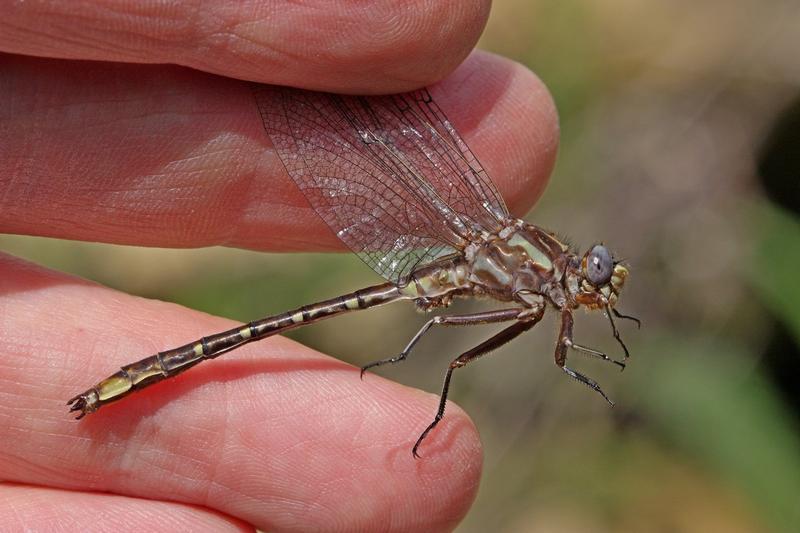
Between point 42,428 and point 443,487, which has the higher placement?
point 443,487

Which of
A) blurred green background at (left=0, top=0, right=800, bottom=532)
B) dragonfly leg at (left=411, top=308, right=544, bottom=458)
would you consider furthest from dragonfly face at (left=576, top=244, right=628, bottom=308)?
blurred green background at (left=0, top=0, right=800, bottom=532)

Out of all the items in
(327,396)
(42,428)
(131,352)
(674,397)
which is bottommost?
(42,428)

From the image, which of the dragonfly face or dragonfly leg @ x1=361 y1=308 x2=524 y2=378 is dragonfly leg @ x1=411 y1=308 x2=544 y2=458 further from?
the dragonfly face

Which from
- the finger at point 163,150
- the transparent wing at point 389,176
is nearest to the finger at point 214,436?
the finger at point 163,150

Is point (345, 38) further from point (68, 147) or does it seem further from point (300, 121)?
point (68, 147)

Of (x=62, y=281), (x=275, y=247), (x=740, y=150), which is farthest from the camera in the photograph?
(x=740, y=150)

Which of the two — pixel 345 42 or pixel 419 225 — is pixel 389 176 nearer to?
pixel 419 225

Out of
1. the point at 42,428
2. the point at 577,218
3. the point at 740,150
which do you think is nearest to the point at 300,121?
the point at 42,428
